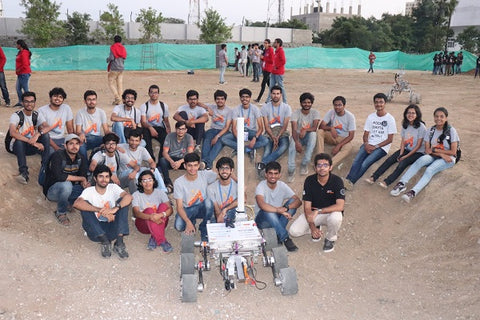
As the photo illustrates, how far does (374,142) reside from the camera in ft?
26.9

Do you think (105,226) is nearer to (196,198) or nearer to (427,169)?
(196,198)

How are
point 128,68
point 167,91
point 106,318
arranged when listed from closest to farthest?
1. point 106,318
2. point 167,91
3. point 128,68

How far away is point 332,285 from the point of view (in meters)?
5.73

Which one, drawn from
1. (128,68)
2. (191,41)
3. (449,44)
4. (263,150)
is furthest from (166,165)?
(449,44)

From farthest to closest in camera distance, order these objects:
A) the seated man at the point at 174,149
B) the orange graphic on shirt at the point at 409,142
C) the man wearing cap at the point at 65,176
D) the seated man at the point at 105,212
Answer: the seated man at the point at 174,149 < the orange graphic on shirt at the point at 409,142 < the man wearing cap at the point at 65,176 < the seated man at the point at 105,212

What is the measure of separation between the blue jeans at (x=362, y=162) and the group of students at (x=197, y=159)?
0.7 inches

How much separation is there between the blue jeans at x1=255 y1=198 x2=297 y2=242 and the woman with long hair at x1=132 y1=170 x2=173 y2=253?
1.36 m

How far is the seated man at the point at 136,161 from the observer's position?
24.6 ft

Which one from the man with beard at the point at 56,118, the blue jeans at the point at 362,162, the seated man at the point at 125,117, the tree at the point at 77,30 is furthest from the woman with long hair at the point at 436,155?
the tree at the point at 77,30

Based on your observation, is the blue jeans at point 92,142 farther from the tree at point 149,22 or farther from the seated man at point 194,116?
the tree at point 149,22

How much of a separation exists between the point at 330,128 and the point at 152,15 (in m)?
41.0

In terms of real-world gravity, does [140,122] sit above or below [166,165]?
above

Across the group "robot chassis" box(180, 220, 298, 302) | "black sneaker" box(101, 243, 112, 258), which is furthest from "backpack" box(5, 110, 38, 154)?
"robot chassis" box(180, 220, 298, 302)

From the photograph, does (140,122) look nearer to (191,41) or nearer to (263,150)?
(263,150)
